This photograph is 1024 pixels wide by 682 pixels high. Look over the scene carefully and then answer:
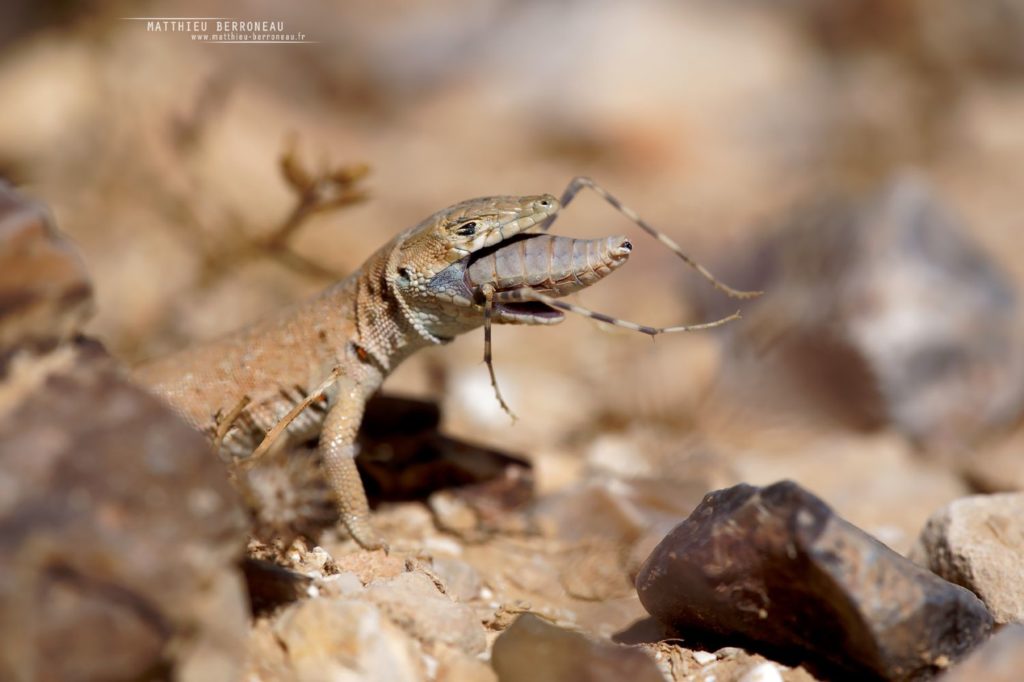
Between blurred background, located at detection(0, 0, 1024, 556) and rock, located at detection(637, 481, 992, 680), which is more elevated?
rock, located at detection(637, 481, 992, 680)

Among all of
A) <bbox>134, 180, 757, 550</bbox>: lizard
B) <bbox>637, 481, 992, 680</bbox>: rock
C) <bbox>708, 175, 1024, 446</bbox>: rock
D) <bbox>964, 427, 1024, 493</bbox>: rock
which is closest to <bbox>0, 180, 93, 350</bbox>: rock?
<bbox>134, 180, 757, 550</bbox>: lizard

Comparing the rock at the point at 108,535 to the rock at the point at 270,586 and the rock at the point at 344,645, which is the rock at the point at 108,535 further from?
the rock at the point at 270,586

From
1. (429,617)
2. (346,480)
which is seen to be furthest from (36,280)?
(346,480)

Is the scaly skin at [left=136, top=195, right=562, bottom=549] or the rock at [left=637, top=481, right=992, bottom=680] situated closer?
the rock at [left=637, top=481, right=992, bottom=680]

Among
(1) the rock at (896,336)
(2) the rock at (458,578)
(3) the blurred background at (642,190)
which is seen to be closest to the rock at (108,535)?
(2) the rock at (458,578)

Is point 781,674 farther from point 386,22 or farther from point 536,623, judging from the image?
point 386,22

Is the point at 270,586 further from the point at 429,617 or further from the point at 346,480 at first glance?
the point at 346,480

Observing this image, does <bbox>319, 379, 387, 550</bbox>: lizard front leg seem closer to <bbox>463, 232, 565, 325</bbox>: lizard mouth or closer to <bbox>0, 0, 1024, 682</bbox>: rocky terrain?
<bbox>0, 0, 1024, 682</bbox>: rocky terrain
